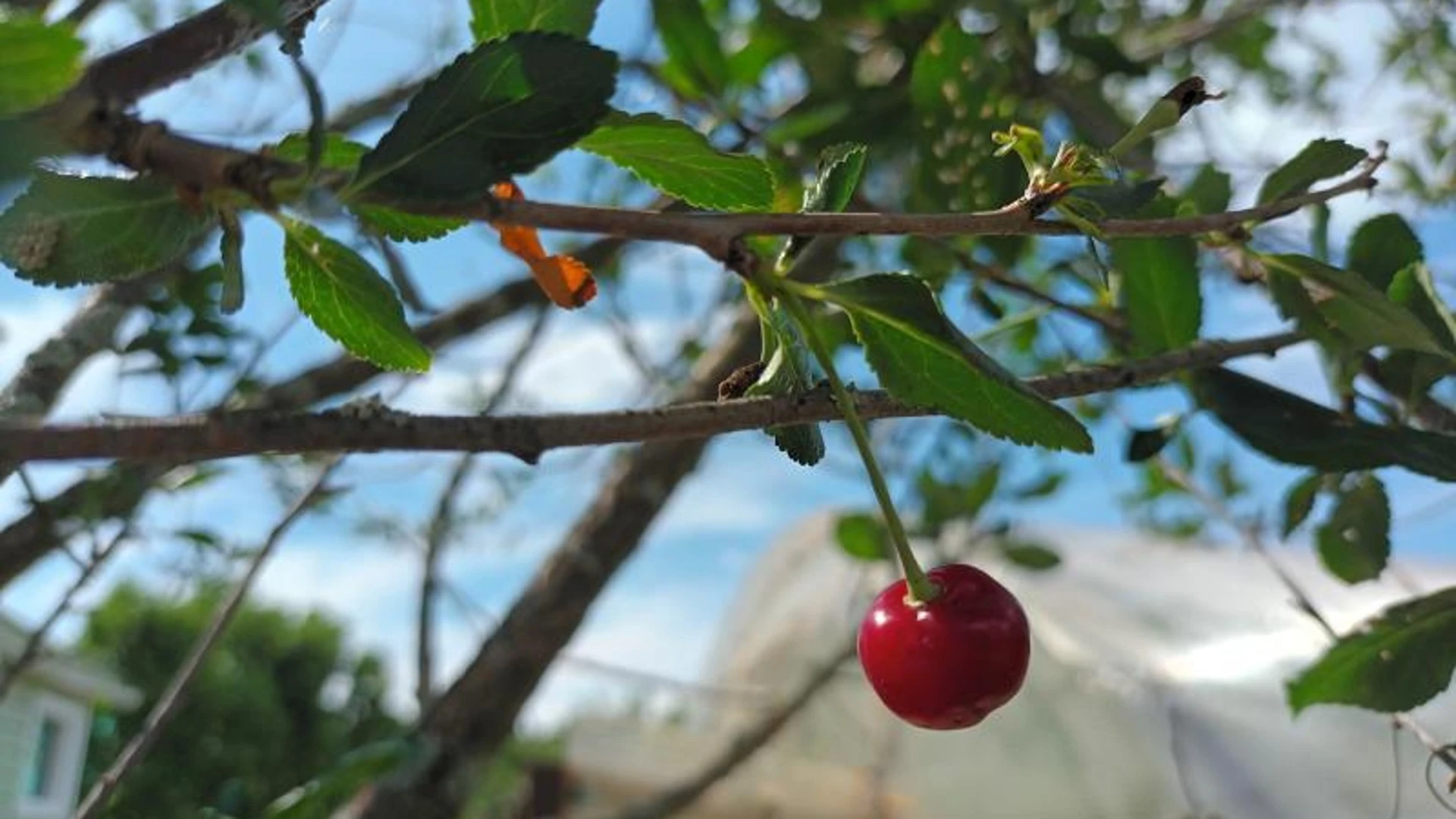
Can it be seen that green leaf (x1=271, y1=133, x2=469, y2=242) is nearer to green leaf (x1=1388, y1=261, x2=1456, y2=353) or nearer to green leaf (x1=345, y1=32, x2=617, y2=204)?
green leaf (x1=345, y1=32, x2=617, y2=204)

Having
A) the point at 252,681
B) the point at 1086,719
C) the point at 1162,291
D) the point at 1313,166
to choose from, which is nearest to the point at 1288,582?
the point at 1162,291

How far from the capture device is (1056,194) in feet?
1.35

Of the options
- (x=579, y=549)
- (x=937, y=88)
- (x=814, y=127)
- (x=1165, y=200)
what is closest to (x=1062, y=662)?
(x=579, y=549)

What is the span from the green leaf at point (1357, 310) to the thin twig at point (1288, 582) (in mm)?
166

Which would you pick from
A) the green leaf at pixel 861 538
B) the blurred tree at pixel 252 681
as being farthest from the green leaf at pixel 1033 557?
the blurred tree at pixel 252 681

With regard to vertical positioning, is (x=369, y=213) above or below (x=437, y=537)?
above

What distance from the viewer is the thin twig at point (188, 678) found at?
817 millimetres

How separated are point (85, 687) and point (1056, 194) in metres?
4.57

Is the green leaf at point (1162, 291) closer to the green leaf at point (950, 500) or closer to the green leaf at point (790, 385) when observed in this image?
the green leaf at point (790, 385)

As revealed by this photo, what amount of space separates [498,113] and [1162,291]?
0.48m

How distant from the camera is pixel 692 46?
1.13 m

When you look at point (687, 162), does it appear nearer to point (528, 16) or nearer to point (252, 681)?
point (528, 16)

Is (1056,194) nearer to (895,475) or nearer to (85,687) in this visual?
(895,475)

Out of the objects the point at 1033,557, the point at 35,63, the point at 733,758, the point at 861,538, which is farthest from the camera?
the point at 733,758
